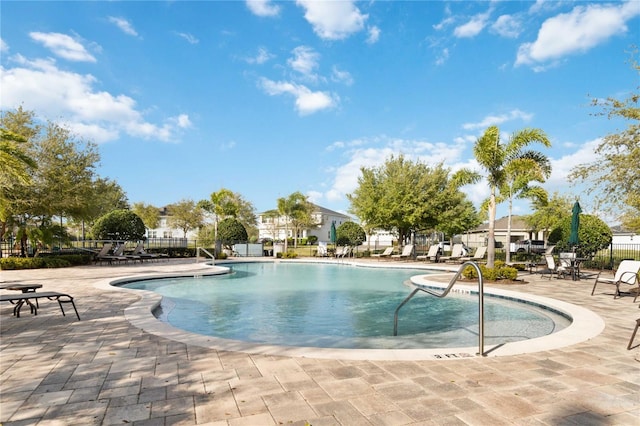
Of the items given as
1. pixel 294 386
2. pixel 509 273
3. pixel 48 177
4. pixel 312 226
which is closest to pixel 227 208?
pixel 48 177

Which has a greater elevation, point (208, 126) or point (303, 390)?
point (208, 126)

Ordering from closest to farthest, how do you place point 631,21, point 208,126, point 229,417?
point 229,417 < point 631,21 < point 208,126

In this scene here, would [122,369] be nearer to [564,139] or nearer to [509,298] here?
[509,298]

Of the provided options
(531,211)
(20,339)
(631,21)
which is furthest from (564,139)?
(531,211)

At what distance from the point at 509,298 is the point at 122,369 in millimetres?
9627

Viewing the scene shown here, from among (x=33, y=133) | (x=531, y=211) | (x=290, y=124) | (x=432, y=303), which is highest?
(x=290, y=124)

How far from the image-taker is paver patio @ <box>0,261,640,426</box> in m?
2.98

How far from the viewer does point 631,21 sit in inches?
513

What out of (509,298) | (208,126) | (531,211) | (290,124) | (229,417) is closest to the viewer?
(229,417)

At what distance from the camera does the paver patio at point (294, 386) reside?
9.78 ft

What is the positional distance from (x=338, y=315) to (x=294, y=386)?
5.46m

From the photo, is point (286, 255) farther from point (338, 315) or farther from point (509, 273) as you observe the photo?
point (338, 315)

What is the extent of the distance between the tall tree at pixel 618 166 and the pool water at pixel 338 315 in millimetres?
7146

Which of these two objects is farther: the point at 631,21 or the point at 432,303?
the point at 631,21
